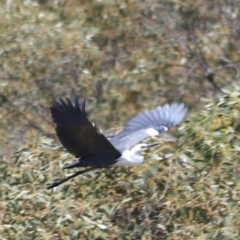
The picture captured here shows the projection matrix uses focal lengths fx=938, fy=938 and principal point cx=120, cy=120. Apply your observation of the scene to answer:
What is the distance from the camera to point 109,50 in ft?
29.3

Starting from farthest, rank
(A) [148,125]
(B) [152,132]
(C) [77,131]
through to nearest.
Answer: (A) [148,125] → (B) [152,132] → (C) [77,131]

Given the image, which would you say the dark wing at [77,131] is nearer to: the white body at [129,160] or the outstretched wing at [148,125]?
the white body at [129,160]

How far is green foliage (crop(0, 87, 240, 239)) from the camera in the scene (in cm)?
532

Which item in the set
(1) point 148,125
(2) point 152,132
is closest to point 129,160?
(2) point 152,132

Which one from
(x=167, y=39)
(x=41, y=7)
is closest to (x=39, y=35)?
(x=41, y=7)

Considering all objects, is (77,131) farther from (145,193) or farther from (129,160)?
(145,193)

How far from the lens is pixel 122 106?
872cm

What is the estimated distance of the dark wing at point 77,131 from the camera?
5.71 meters

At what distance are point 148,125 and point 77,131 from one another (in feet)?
3.71

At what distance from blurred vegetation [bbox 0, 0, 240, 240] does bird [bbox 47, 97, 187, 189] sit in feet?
0.26

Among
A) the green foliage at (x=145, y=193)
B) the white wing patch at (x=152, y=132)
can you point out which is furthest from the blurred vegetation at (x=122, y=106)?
the white wing patch at (x=152, y=132)

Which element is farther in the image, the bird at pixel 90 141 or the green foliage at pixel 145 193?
the bird at pixel 90 141

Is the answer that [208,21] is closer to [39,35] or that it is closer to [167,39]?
[167,39]

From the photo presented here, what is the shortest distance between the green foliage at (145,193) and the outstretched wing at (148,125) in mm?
626
